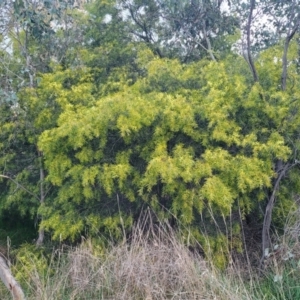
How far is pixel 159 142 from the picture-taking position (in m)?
5.86

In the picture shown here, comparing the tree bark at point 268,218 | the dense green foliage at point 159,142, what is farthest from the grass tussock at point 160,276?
the dense green foliage at point 159,142

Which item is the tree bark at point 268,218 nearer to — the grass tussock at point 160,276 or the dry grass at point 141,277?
the grass tussock at point 160,276

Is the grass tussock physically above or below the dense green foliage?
below

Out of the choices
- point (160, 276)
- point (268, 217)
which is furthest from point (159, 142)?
point (160, 276)

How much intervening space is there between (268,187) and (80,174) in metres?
2.26

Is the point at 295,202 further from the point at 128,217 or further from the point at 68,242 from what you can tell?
the point at 68,242

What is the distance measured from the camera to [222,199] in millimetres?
5359

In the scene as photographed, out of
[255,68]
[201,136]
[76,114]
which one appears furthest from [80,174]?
[255,68]

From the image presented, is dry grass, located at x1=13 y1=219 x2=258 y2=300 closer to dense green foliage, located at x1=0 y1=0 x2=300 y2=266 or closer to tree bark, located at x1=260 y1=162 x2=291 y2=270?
dense green foliage, located at x1=0 y1=0 x2=300 y2=266

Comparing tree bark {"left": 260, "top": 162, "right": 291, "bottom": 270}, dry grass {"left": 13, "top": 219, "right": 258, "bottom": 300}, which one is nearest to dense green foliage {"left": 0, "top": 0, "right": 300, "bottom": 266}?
tree bark {"left": 260, "top": 162, "right": 291, "bottom": 270}

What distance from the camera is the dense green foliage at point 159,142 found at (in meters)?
5.59

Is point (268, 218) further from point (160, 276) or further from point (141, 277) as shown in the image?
point (141, 277)

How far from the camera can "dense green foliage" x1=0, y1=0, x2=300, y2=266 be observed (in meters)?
5.59

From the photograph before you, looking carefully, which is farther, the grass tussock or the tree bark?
the tree bark
